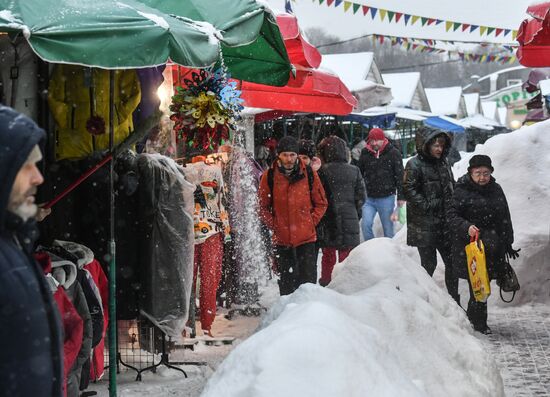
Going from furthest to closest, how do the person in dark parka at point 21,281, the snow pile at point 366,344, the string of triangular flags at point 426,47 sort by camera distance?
the string of triangular flags at point 426,47, the snow pile at point 366,344, the person in dark parka at point 21,281

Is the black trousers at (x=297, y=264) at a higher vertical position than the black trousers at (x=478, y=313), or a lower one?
higher

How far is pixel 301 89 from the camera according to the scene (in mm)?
9828

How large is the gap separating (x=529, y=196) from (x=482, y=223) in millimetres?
2305

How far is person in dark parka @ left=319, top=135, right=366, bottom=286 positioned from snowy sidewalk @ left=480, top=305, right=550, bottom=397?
1.82m

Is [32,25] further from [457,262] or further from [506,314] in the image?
[506,314]

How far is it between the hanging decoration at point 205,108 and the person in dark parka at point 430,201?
10.6 ft

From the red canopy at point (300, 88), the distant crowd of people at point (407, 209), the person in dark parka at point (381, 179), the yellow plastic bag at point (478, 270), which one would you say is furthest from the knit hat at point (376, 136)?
the yellow plastic bag at point (478, 270)

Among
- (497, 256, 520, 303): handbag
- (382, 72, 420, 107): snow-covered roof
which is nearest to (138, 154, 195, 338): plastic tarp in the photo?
(497, 256, 520, 303): handbag

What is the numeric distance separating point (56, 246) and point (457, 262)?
478 cm

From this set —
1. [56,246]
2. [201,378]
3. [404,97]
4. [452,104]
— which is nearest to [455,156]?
[201,378]

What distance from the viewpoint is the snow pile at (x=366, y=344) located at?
3037 mm

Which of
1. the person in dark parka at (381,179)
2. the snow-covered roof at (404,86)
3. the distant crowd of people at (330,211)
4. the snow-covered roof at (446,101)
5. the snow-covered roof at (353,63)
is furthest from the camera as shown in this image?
the snow-covered roof at (446,101)

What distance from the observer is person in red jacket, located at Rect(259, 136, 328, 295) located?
28.1 ft

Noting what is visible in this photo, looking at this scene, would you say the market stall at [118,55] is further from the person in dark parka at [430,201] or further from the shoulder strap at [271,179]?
the person in dark parka at [430,201]
